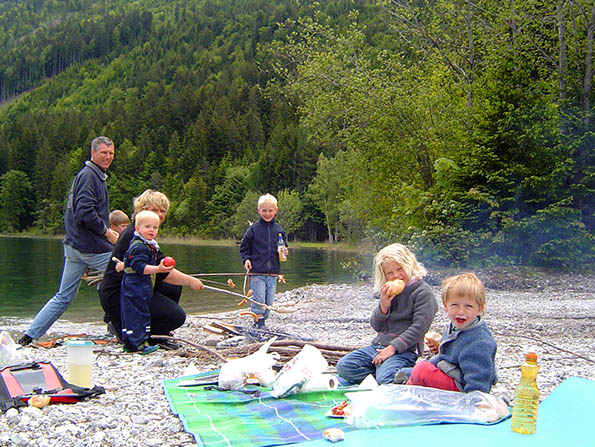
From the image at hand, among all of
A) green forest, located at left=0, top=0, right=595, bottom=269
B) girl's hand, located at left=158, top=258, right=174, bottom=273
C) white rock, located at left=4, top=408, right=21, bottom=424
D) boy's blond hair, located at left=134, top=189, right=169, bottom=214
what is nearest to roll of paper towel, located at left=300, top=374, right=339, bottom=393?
white rock, located at left=4, top=408, right=21, bottom=424

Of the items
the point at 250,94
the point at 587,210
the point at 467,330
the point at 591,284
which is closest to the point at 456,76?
the point at 587,210

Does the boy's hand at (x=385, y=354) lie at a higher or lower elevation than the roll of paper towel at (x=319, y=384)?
higher

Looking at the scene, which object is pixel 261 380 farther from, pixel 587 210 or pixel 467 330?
pixel 587 210

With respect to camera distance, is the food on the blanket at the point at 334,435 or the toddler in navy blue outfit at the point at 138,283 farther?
the toddler in navy blue outfit at the point at 138,283

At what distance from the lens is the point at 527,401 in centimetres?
365

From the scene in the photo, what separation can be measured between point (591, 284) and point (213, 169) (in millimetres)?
98630

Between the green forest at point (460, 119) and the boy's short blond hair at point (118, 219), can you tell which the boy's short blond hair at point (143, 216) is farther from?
the green forest at point (460, 119)

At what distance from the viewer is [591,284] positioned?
15.2 metres

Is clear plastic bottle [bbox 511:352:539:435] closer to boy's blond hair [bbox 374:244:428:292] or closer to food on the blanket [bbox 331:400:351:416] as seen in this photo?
food on the blanket [bbox 331:400:351:416]

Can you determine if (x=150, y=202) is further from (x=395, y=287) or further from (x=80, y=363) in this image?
(x=395, y=287)

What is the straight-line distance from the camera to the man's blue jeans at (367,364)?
5000 millimetres

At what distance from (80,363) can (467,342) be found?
3.04 metres

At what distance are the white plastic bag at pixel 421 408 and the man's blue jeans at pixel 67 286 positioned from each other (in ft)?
14.4

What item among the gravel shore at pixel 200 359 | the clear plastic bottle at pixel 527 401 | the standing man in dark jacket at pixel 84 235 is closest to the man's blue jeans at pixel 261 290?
the gravel shore at pixel 200 359
